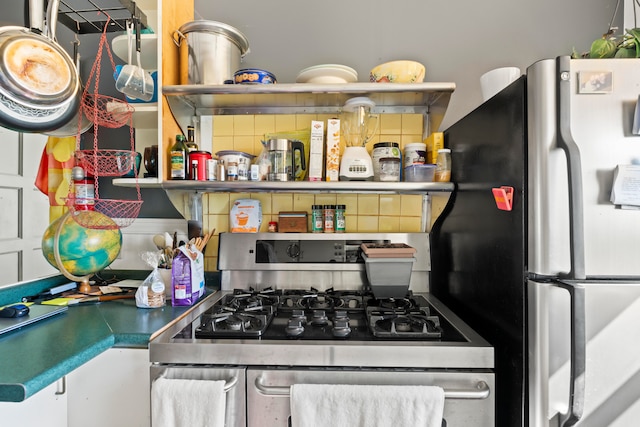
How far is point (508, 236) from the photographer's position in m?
0.94

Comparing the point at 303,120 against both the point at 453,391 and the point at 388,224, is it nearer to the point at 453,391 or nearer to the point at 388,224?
the point at 388,224

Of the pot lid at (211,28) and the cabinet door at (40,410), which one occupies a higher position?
the pot lid at (211,28)

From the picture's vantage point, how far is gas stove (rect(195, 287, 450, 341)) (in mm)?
1022

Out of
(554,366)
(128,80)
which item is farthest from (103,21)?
(554,366)

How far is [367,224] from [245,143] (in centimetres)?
72

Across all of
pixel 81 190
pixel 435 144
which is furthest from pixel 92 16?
pixel 435 144

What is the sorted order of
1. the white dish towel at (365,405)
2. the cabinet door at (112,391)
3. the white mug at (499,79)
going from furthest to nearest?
the white mug at (499,79)
the cabinet door at (112,391)
the white dish towel at (365,405)

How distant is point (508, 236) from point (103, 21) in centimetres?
202

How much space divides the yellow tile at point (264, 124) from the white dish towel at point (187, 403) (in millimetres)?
1118

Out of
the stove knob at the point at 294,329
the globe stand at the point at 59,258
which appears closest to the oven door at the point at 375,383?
the stove knob at the point at 294,329

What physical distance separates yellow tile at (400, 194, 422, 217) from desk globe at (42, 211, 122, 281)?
1285 millimetres

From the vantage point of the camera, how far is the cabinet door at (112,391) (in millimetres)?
998

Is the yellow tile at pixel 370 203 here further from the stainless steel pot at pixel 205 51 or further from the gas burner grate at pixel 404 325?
the stainless steel pot at pixel 205 51

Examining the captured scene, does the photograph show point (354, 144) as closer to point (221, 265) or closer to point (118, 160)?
point (221, 265)
